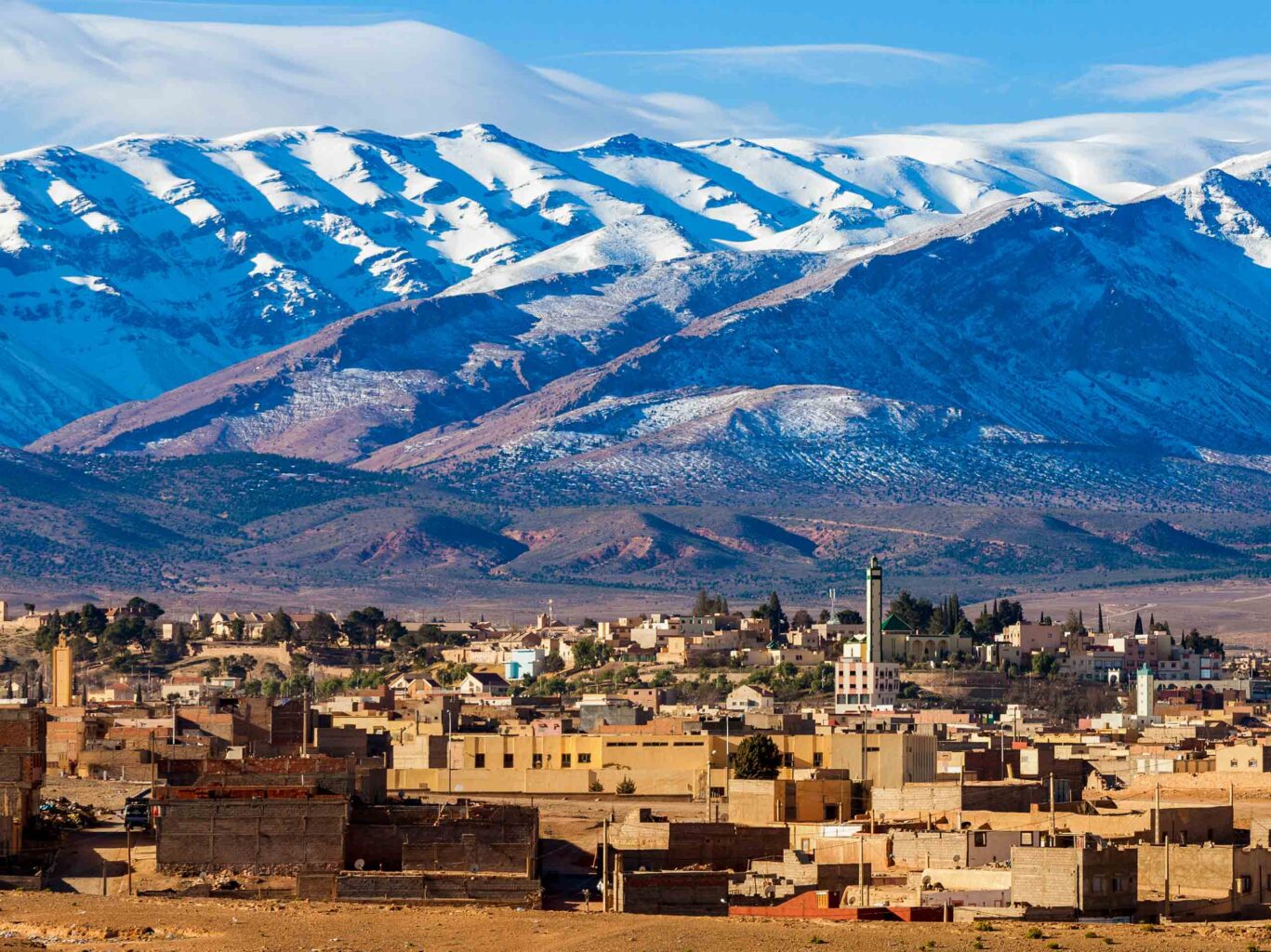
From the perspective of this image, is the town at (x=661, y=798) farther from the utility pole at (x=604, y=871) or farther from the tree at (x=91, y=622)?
the tree at (x=91, y=622)

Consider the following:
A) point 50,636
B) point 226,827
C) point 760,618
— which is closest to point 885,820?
point 226,827

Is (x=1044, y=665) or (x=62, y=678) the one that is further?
(x=1044, y=665)

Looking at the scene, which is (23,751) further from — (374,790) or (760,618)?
(760,618)

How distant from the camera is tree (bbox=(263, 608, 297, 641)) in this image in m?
164

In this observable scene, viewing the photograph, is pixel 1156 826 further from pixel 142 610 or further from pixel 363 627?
pixel 142 610

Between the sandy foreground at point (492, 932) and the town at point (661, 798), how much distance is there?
1639 mm

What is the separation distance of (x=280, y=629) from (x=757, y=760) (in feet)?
314

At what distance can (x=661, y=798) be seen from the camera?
244 ft

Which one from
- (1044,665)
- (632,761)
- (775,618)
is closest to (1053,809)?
(632,761)

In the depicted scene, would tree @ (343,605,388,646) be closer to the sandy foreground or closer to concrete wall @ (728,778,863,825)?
concrete wall @ (728,778,863,825)

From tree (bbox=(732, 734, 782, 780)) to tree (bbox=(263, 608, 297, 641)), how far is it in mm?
90654

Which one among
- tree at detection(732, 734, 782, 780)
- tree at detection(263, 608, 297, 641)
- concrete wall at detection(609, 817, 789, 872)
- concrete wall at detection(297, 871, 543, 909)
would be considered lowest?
concrete wall at detection(297, 871, 543, 909)

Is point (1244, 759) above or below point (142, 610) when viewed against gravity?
below

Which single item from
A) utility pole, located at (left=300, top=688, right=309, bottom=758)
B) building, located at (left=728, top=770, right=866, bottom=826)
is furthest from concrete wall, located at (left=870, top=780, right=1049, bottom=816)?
utility pole, located at (left=300, top=688, right=309, bottom=758)
